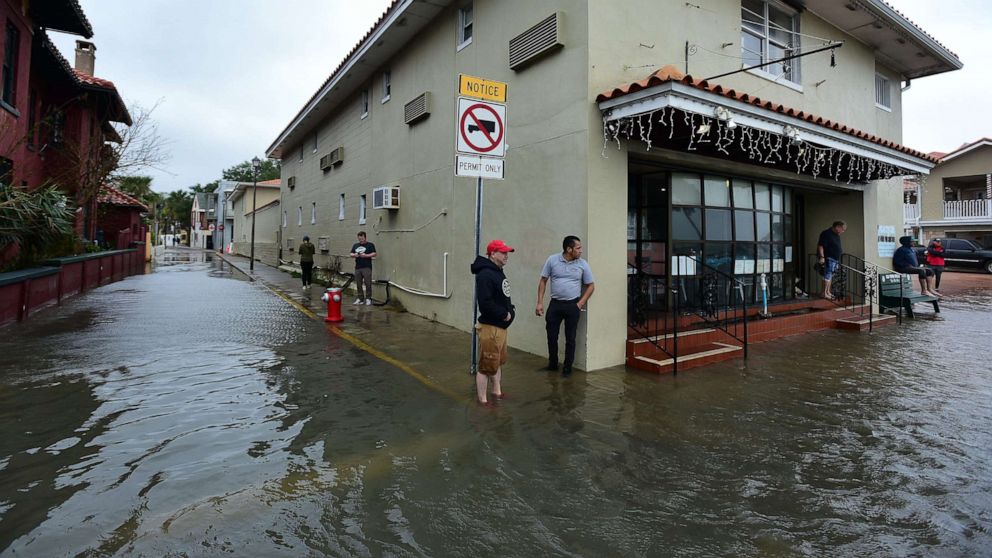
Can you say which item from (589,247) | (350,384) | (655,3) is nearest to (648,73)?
(655,3)

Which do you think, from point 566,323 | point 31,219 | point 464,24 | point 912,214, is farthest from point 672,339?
point 912,214

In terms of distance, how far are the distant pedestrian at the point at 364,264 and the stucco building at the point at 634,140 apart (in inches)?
21.7

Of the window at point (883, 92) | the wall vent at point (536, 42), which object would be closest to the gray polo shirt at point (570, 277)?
the wall vent at point (536, 42)

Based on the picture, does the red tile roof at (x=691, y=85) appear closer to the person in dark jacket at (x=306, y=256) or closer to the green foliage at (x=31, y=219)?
the green foliage at (x=31, y=219)

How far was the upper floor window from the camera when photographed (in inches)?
364

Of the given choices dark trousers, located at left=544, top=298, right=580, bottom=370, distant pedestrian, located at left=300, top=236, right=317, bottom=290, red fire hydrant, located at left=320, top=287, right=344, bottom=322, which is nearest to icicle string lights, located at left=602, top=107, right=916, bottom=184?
dark trousers, located at left=544, top=298, right=580, bottom=370

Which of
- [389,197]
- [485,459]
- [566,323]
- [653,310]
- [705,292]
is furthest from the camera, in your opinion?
[389,197]

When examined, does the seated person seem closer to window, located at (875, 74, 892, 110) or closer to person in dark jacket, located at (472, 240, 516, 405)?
window, located at (875, 74, 892, 110)

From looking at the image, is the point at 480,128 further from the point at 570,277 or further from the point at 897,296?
the point at 897,296

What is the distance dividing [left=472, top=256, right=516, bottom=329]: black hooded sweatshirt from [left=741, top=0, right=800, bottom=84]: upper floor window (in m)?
6.72

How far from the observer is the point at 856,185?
1125 centimetres

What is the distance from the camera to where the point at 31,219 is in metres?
9.66

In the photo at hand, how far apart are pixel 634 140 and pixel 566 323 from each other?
2.65 metres

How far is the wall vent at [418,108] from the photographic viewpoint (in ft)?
35.4
